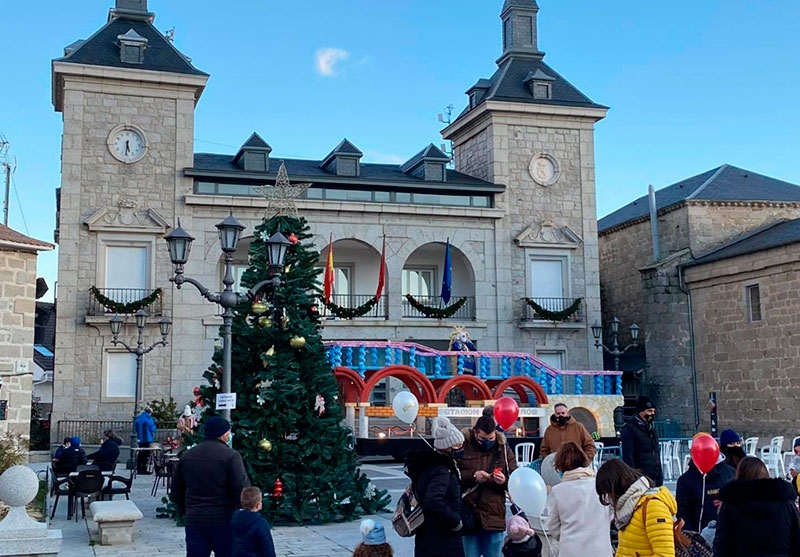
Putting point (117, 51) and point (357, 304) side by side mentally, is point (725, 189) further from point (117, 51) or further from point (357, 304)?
point (117, 51)

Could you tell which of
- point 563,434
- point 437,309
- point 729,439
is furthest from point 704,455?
point 437,309

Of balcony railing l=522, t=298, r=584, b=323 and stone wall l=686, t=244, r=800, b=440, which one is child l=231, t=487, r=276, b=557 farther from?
balcony railing l=522, t=298, r=584, b=323

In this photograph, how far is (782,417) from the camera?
82.5 feet

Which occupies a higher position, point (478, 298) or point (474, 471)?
point (478, 298)

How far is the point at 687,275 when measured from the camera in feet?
97.9

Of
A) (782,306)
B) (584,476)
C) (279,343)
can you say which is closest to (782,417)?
(782,306)

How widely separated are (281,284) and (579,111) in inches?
875

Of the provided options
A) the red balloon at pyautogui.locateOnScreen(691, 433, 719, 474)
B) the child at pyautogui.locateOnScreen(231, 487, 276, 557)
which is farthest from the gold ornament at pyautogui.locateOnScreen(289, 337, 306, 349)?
the red balloon at pyautogui.locateOnScreen(691, 433, 719, 474)

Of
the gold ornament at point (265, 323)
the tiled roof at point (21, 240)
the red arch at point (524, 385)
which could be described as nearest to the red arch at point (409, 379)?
the red arch at point (524, 385)

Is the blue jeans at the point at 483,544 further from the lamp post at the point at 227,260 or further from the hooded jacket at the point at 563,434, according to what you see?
the lamp post at the point at 227,260

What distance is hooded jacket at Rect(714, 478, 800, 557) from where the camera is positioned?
17.2ft

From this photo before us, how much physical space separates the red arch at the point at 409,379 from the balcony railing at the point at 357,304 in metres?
6.81

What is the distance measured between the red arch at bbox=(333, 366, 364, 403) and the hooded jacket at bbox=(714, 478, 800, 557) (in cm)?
1671

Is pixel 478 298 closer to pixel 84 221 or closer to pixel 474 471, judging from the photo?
pixel 84 221
